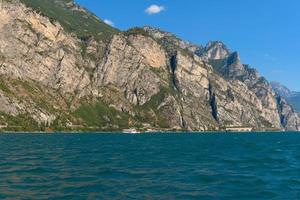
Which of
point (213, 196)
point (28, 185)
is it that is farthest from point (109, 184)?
point (213, 196)

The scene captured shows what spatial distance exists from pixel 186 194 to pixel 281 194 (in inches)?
466

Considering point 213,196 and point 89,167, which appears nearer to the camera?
point 213,196

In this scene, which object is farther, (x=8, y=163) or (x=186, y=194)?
(x=8, y=163)

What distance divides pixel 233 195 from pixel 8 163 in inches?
1783

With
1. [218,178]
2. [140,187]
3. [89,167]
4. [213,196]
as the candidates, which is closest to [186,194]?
[213,196]

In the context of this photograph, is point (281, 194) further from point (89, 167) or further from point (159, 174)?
point (89, 167)

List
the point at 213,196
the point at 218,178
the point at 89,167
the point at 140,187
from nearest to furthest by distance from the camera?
the point at 213,196 < the point at 140,187 < the point at 218,178 < the point at 89,167

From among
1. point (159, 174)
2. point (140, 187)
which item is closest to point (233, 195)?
point (140, 187)

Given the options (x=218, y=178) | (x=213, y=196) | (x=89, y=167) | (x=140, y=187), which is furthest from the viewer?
(x=89, y=167)

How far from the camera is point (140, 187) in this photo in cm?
5991

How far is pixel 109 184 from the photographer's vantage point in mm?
61688

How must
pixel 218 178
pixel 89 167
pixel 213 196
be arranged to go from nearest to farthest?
pixel 213 196 → pixel 218 178 → pixel 89 167

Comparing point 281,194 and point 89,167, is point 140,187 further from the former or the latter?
point 89,167

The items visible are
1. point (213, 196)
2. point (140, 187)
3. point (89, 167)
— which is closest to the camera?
point (213, 196)
